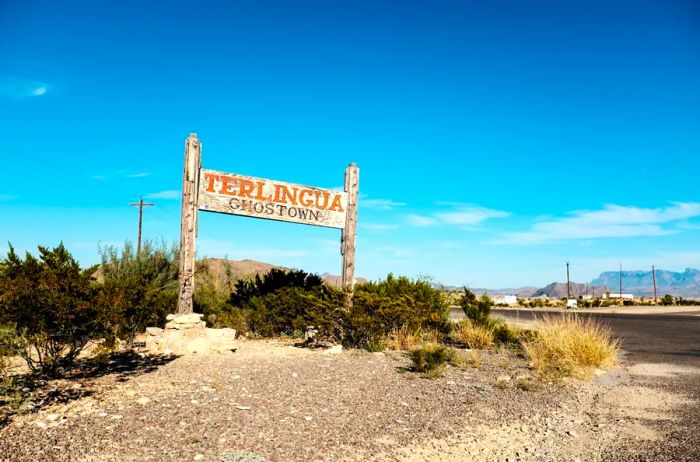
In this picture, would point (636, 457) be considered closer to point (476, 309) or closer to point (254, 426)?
point (254, 426)

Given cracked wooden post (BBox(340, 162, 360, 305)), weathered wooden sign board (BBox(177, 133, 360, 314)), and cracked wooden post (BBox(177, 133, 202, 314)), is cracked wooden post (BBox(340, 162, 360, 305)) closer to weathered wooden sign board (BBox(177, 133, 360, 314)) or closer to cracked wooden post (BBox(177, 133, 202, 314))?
weathered wooden sign board (BBox(177, 133, 360, 314))

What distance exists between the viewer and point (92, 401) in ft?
18.2

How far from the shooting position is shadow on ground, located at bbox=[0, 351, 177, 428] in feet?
16.8

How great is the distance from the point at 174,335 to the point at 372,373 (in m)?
3.97

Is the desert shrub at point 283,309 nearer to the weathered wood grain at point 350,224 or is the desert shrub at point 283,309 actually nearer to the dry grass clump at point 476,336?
the weathered wood grain at point 350,224

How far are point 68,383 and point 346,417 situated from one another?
12.1ft

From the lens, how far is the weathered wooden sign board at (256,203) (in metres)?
10.4

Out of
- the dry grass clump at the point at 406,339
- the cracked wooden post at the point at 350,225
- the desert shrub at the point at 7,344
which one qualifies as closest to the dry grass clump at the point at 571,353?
the dry grass clump at the point at 406,339

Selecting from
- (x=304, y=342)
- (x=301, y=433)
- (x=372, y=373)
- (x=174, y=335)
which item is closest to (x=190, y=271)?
(x=174, y=335)

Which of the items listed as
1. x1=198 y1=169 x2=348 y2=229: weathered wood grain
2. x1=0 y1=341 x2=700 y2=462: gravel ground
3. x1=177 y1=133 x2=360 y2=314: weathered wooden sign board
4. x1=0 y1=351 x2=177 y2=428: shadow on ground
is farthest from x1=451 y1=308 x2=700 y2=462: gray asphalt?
x1=198 y1=169 x2=348 y2=229: weathered wood grain

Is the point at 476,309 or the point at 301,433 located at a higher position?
the point at 476,309

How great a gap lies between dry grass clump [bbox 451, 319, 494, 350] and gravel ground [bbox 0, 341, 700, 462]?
3.11m

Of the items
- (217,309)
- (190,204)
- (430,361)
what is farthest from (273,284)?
(430,361)

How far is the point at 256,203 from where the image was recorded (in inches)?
443
